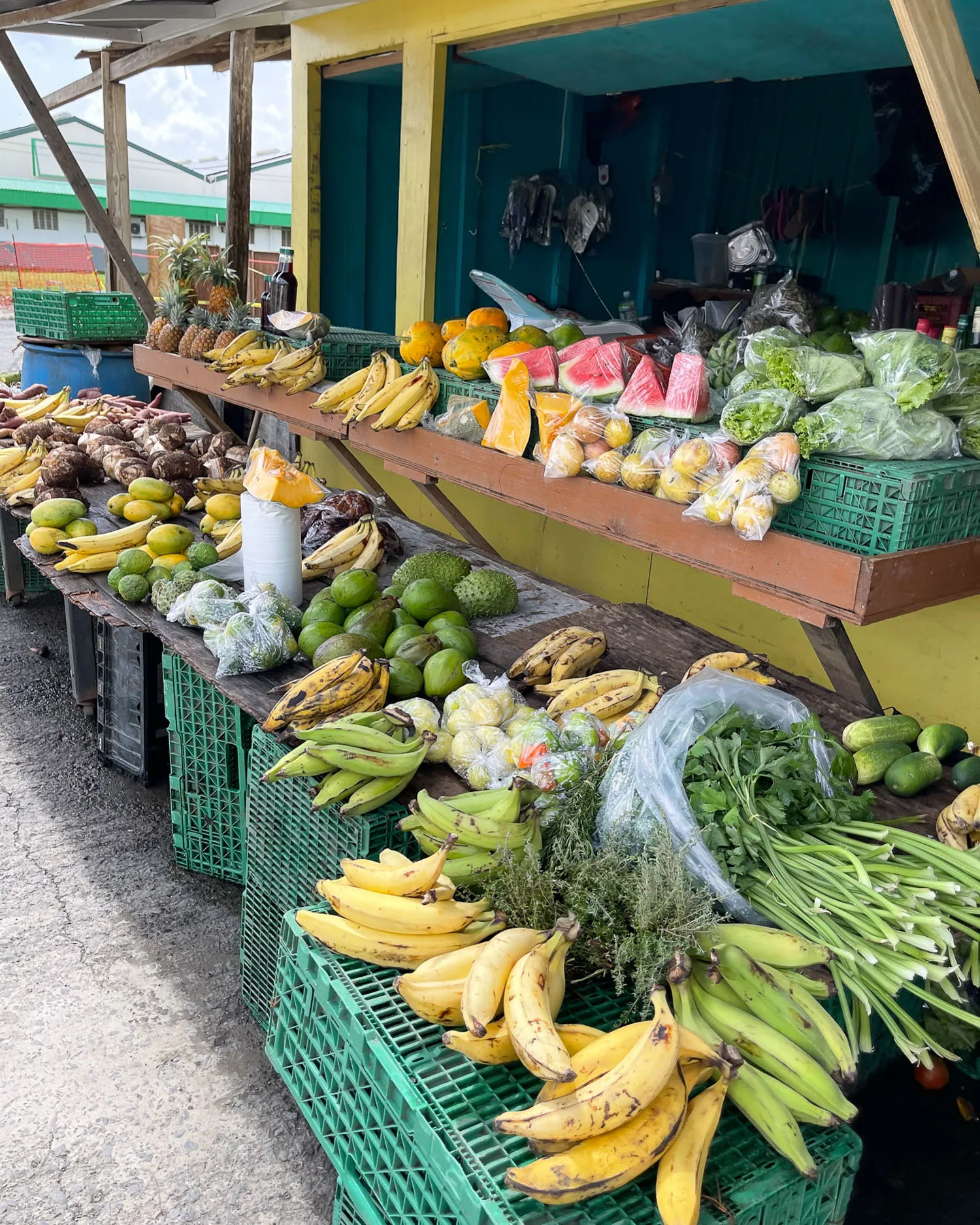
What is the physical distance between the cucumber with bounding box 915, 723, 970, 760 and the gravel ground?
6.69 feet

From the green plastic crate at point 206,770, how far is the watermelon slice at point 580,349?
5.97 feet

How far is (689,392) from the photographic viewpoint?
2.88 meters

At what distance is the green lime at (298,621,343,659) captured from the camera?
300 cm

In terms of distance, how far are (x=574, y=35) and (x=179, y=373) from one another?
3041mm

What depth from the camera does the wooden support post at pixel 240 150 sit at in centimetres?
670

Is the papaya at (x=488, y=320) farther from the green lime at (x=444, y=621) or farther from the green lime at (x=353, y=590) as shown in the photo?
the green lime at (x=444, y=621)

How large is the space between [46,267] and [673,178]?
96.0 feet

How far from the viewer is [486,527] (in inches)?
229

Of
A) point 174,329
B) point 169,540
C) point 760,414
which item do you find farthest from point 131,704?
point 174,329

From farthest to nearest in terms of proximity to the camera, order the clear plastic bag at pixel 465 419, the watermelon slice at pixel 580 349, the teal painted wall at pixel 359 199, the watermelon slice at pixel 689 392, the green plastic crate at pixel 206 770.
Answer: the teal painted wall at pixel 359 199 → the clear plastic bag at pixel 465 419 → the watermelon slice at pixel 580 349 → the green plastic crate at pixel 206 770 → the watermelon slice at pixel 689 392

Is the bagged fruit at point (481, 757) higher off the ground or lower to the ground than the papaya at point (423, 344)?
lower

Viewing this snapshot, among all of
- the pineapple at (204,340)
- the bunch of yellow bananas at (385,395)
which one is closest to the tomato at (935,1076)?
the bunch of yellow bananas at (385,395)

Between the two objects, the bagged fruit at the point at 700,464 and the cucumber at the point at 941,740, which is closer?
the cucumber at the point at 941,740

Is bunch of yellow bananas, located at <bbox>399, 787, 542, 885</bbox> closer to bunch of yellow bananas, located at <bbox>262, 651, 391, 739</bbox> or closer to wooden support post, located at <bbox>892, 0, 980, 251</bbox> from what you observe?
bunch of yellow bananas, located at <bbox>262, 651, 391, 739</bbox>
